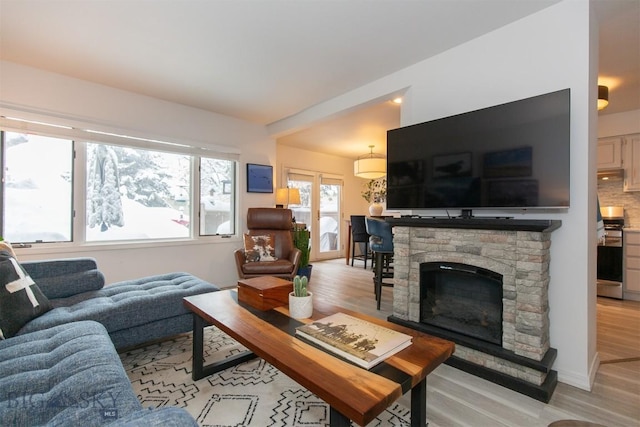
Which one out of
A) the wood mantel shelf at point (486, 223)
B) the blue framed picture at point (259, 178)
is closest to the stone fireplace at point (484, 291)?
the wood mantel shelf at point (486, 223)

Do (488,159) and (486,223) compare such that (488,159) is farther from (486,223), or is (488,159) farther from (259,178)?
(259,178)

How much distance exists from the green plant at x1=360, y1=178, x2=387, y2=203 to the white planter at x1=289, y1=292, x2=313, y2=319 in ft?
17.6

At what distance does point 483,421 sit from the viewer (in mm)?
1475

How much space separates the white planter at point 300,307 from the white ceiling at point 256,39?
1.88m


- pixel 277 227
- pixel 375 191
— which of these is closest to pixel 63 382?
pixel 277 227

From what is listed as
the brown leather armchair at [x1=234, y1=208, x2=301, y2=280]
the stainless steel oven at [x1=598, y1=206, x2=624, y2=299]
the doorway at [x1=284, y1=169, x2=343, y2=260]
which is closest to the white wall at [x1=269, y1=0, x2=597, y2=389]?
the stainless steel oven at [x1=598, y1=206, x2=624, y2=299]

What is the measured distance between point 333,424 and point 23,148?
3.74 meters

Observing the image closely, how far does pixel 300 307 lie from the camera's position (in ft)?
5.21

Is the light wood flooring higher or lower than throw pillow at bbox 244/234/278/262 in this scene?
lower

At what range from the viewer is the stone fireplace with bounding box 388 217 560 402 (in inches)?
68.1

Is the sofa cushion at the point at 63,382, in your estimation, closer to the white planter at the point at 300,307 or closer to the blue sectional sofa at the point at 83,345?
the blue sectional sofa at the point at 83,345

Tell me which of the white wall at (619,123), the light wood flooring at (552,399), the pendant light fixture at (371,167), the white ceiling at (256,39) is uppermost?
the white ceiling at (256,39)

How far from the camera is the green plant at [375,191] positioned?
22.2ft

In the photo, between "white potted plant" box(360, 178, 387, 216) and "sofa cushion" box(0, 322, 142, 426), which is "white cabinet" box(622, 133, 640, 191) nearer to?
"white potted plant" box(360, 178, 387, 216)
